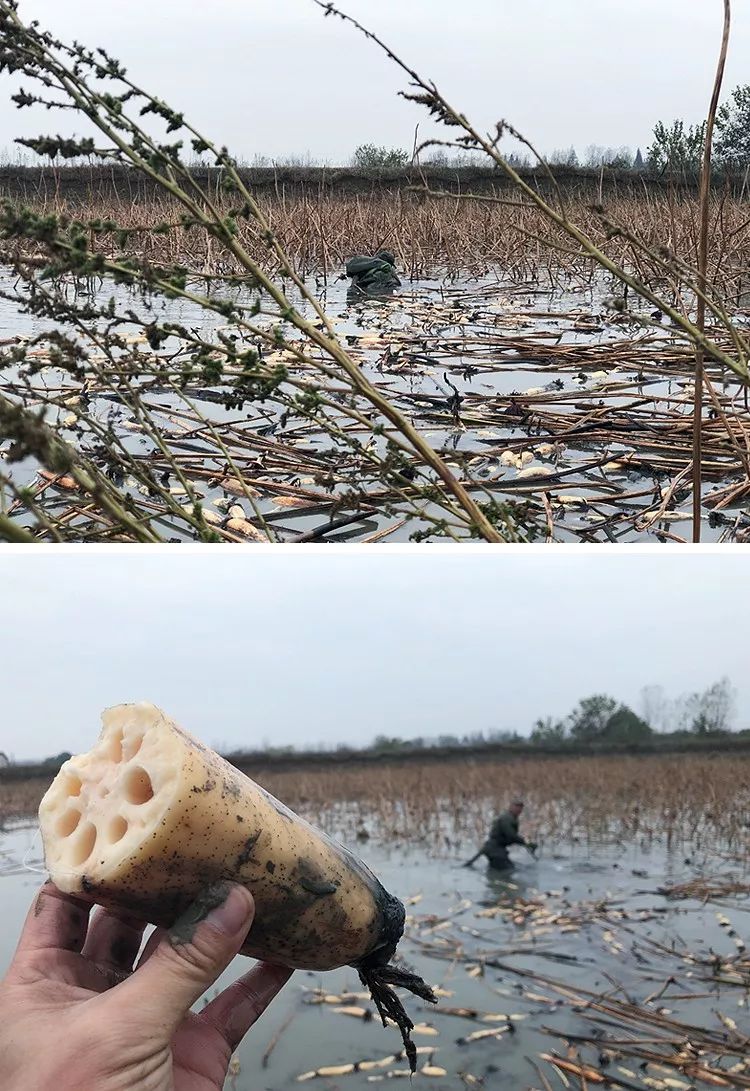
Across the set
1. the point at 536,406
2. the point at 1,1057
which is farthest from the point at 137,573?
the point at 536,406

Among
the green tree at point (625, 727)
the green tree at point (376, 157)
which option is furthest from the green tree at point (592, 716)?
the green tree at point (376, 157)

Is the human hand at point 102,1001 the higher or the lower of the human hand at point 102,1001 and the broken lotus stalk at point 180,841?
the lower

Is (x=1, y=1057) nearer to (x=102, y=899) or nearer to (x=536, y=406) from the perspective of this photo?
(x=102, y=899)

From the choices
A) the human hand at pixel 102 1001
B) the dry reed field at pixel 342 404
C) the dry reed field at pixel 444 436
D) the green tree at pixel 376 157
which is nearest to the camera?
the human hand at pixel 102 1001

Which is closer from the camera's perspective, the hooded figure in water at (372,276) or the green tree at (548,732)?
the green tree at (548,732)

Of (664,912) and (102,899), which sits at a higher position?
(102,899)

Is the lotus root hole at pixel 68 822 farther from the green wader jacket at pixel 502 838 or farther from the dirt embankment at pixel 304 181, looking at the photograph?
the dirt embankment at pixel 304 181

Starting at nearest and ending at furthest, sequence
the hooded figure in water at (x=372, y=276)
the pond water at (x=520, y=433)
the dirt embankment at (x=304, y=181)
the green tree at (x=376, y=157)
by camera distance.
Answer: the pond water at (x=520, y=433)
the green tree at (x=376, y=157)
the hooded figure in water at (x=372, y=276)
the dirt embankment at (x=304, y=181)
